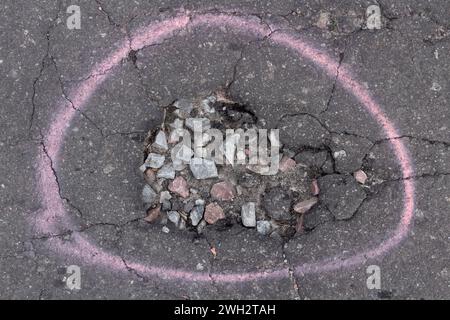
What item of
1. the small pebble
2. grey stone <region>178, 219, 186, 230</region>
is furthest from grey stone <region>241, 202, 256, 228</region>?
the small pebble

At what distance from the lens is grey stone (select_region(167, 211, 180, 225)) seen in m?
3.37

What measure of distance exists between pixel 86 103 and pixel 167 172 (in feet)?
1.99

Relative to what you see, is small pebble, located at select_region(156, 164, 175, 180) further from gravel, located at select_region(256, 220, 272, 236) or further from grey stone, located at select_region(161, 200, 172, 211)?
gravel, located at select_region(256, 220, 272, 236)

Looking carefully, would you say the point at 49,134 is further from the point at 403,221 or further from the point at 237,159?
the point at 403,221

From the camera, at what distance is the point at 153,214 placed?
337 cm

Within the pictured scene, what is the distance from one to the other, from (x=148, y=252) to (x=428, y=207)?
5.33ft

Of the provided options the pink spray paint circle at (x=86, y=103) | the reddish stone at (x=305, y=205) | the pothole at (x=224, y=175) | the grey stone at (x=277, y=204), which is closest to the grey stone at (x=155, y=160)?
the pothole at (x=224, y=175)

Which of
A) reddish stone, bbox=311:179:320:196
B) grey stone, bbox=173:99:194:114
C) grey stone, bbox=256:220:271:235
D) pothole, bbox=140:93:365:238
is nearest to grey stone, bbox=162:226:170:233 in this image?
pothole, bbox=140:93:365:238

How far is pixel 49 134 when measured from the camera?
11.1 ft

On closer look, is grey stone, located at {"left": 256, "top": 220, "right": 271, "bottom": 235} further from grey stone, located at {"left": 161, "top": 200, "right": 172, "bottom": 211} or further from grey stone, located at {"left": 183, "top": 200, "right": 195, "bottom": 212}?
grey stone, located at {"left": 161, "top": 200, "right": 172, "bottom": 211}

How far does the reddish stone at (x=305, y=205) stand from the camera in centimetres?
336

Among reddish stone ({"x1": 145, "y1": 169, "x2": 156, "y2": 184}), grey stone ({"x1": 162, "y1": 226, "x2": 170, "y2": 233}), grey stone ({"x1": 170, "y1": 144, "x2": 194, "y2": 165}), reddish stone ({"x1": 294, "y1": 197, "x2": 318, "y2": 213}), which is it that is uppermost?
grey stone ({"x1": 170, "y1": 144, "x2": 194, "y2": 165})

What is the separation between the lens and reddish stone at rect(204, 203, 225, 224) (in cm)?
338

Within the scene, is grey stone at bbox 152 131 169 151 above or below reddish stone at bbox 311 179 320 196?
above
